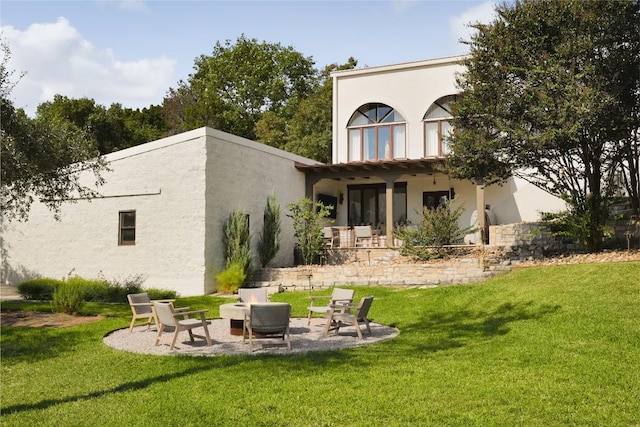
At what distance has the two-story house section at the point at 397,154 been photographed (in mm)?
20672

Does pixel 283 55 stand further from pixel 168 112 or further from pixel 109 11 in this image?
pixel 109 11

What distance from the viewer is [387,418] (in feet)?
16.8

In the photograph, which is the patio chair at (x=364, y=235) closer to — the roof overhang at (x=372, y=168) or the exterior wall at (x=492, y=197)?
the exterior wall at (x=492, y=197)

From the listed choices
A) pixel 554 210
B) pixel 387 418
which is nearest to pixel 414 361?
pixel 387 418

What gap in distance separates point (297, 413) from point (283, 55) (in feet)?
127

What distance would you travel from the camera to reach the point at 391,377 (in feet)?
21.2

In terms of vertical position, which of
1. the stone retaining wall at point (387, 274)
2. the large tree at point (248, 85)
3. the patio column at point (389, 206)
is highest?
the large tree at point (248, 85)

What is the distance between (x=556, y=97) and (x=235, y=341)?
360 inches

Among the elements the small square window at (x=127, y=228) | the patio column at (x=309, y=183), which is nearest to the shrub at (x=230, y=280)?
the small square window at (x=127, y=228)

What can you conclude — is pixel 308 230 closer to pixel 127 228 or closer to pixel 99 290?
pixel 127 228

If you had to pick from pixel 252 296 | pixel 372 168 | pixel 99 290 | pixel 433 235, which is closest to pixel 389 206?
pixel 372 168

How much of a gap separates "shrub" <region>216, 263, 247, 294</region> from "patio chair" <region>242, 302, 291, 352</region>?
288 inches

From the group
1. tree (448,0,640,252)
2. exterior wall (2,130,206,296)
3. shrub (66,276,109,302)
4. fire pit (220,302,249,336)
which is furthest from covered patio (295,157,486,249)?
fire pit (220,302,249,336)

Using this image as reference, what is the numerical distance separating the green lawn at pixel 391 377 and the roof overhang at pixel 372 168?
9172 millimetres
